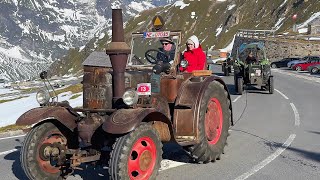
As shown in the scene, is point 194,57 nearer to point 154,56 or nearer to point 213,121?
point 154,56

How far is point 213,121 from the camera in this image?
7.61 m

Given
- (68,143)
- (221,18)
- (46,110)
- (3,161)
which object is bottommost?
(3,161)

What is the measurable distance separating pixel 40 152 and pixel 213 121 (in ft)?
9.67

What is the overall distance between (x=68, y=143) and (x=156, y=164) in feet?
5.09

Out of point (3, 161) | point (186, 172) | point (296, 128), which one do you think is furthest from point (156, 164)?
point (296, 128)

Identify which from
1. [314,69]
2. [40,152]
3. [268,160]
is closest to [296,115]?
[268,160]

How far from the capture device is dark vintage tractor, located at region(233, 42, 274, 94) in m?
19.9

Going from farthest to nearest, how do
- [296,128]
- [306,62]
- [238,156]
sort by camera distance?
[306,62]
[296,128]
[238,156]

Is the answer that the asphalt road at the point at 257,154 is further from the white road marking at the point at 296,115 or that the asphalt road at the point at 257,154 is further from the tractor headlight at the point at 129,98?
the tractor headlight at the point at 129,98

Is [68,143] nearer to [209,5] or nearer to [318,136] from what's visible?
[318,136]

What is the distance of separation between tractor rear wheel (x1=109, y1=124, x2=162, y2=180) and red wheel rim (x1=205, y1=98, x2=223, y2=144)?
1.68 metres

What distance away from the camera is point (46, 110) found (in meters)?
6.46

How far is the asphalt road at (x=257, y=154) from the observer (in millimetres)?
6836

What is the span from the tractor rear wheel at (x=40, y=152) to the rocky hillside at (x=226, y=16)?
4450 centimetres
